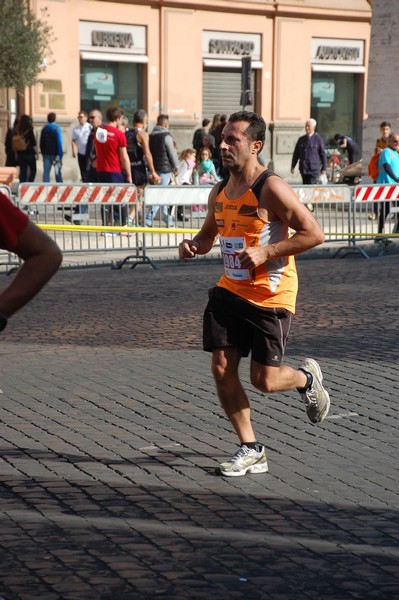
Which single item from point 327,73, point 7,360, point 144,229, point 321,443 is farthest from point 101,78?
point 321,443

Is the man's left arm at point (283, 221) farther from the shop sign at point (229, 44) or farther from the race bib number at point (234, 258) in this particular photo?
the shop sign at point (229, 44)

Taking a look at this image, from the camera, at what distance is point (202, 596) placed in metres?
4.21

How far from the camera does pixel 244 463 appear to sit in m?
5.91

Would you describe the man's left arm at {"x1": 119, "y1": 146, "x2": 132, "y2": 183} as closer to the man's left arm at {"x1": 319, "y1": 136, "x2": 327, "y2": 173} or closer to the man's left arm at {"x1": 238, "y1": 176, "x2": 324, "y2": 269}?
the man's left arm at {"x1": 319, "y1": 136, "x2": 327, "y2": 173}

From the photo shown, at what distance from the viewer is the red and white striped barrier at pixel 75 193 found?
15820 mm

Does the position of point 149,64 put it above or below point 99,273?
above

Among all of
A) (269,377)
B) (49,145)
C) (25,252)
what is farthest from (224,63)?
(25,252)

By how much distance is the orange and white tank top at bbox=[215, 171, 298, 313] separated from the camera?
19.3 feet

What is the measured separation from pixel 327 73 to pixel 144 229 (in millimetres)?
26366

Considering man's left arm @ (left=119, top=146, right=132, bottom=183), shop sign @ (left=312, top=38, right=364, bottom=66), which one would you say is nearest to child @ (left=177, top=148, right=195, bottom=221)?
man's left arm @ (left=119, top=146, right=132, bottom=183)

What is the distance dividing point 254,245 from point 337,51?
36127 millimetres

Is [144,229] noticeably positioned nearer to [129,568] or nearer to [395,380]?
[395,380]

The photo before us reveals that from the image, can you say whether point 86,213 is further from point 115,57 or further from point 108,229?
point 115,57

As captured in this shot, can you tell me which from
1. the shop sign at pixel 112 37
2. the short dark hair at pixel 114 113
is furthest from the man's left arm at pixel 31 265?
the shop sign at pixel 112 37
